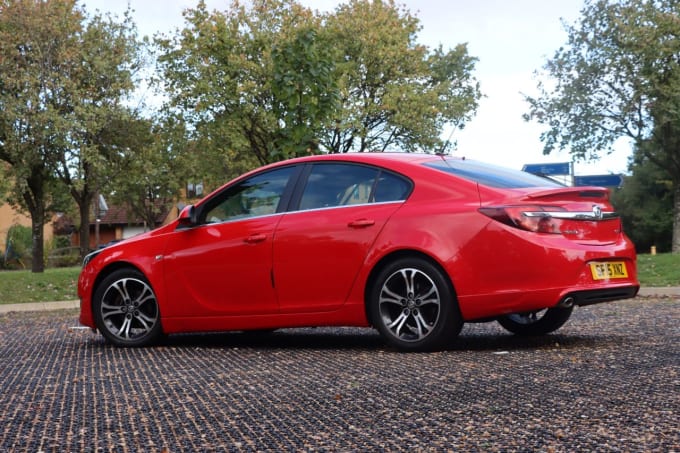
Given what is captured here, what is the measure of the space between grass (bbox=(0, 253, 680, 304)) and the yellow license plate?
10.4 meters

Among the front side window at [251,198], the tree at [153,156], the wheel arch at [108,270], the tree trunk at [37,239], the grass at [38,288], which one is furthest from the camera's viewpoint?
the tree at [153,156]

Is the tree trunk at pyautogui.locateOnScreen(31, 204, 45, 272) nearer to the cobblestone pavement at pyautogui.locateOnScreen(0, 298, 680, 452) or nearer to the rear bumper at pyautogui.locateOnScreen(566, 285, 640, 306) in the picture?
the cobblestone pavement at pyautogui.locateOnScreen(0, 298, 680, 452)

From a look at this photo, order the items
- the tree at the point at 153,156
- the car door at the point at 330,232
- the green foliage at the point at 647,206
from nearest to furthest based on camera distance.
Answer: the car door at the point at 330,232
the tree at the point at 153,156
the green foliage at the point at 647,206

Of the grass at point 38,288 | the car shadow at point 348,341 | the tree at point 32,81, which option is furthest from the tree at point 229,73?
the car shadow at point 348,341

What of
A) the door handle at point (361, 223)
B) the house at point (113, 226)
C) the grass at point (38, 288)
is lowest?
the grass at point (38, 288)

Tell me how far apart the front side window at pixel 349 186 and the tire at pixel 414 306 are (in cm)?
64

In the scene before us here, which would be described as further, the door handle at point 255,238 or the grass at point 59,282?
the grass at point 59,282

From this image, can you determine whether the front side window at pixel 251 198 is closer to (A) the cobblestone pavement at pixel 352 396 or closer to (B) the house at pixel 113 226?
(A) the cobblestone pavement at pixel 352 396

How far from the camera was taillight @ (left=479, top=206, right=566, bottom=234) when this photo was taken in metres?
6.38

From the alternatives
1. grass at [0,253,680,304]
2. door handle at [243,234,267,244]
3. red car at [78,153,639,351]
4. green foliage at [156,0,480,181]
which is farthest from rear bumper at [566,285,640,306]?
green foliage at [156,0,480,181]

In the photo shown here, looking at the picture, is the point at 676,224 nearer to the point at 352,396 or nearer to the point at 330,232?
the point at 330,232

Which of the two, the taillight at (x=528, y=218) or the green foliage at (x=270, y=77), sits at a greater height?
the green foliage at (x=270, y=77)

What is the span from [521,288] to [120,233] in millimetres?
75188

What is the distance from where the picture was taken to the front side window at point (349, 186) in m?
7.04
